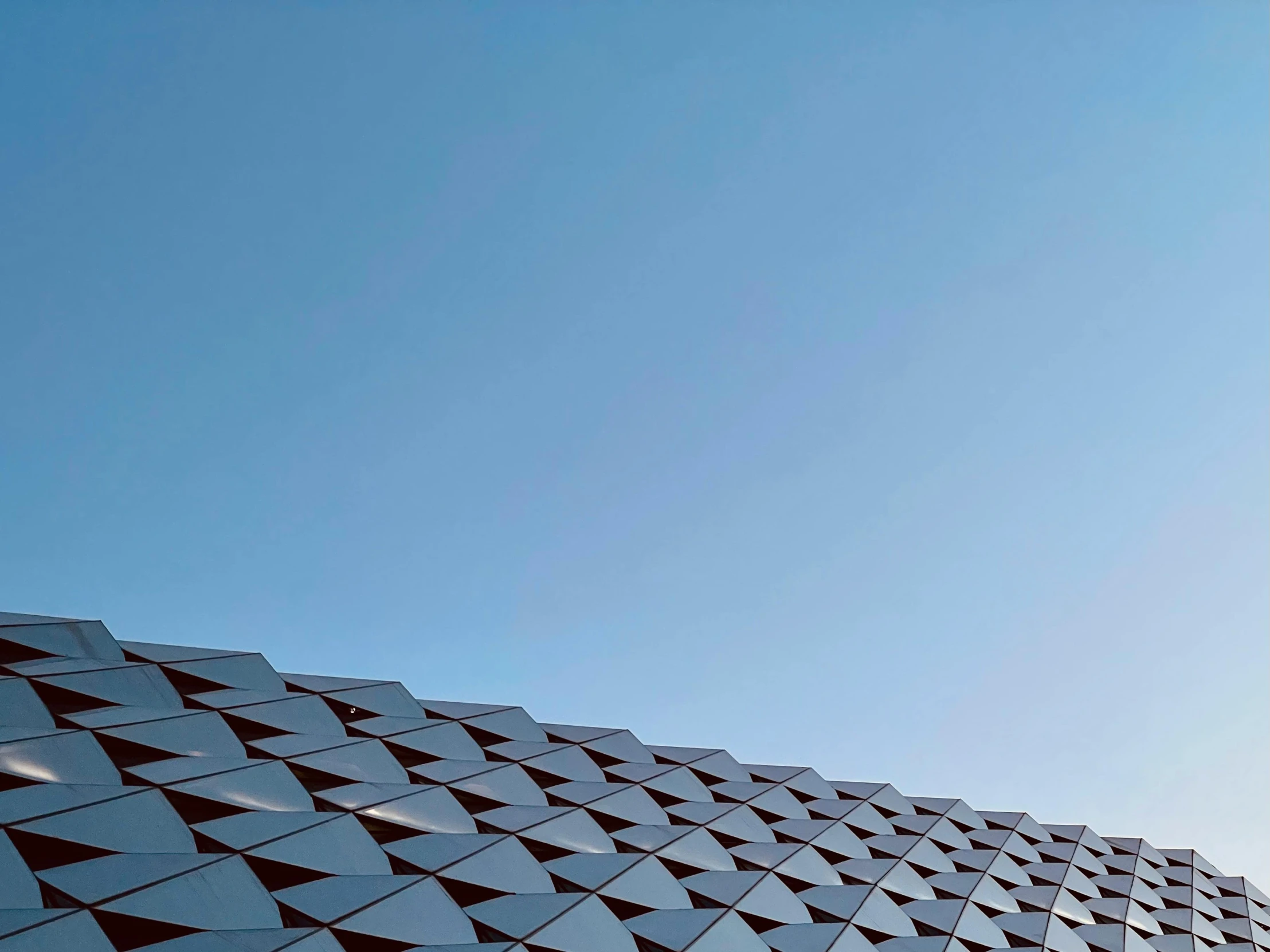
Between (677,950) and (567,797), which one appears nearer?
(677,950)

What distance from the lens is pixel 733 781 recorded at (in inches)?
957

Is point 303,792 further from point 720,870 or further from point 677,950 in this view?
point 720,870

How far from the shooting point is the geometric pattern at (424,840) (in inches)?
441

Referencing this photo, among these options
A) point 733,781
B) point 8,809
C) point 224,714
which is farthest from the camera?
point 733,781

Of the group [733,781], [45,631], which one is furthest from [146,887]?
[733,781]

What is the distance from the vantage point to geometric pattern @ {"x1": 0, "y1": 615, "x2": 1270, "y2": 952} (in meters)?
11.2

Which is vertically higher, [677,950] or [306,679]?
[306,679]

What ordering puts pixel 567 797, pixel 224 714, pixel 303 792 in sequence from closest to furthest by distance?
pixel 303 792 < pixel 224 714 < pixel 567 797

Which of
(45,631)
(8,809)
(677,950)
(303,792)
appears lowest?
(677,950)

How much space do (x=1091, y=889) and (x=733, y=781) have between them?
32.8 feet

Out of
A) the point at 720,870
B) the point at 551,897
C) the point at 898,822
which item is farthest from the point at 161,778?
the point at 898,822

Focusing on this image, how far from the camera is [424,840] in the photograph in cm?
1461

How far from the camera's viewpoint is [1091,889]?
25.8 metres

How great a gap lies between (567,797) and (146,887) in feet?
30.8
